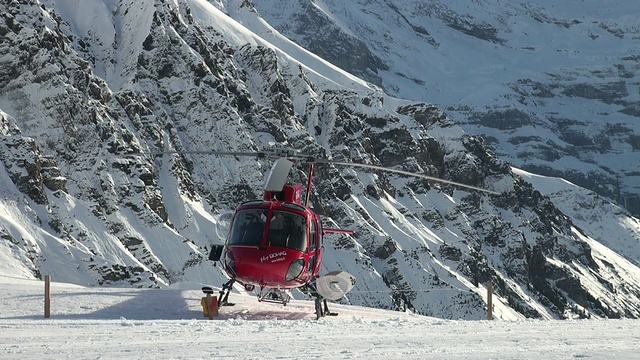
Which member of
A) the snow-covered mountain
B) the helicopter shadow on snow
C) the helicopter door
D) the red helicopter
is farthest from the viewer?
the snow-covered mountain

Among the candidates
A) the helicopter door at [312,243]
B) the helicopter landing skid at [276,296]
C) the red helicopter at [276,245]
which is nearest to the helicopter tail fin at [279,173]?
the red helicopter at [276,245]

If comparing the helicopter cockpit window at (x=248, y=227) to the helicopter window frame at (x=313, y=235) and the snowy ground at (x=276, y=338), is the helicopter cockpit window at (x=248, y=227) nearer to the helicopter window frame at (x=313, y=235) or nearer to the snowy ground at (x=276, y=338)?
the helicopter window frame at (x=313, y=235)

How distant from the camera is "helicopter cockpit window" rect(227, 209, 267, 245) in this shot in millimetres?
27000

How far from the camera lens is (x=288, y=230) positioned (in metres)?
27.4

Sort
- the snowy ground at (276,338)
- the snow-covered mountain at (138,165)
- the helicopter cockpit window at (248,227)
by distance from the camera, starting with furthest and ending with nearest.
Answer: the snow-covered mountain at (138,165), the helicopter cockpit window at (248,227), the snowy ground at (276,338)

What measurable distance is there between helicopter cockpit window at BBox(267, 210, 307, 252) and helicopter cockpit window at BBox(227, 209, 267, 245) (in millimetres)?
281

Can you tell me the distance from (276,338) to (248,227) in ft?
31.4

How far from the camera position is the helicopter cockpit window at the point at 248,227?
27000 millimetres

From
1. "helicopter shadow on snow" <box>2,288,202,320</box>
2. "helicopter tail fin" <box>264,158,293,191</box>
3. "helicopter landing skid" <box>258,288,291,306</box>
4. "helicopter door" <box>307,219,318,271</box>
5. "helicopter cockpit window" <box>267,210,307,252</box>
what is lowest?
"helicopter landing skid" <box>258,288,291,306</box>

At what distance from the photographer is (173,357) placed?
14578mm

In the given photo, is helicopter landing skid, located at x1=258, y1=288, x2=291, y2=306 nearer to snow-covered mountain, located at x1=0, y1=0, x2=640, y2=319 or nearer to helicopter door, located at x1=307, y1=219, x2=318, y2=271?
helicopter door, located at x1=307, y1=219, x2=318, y2=271

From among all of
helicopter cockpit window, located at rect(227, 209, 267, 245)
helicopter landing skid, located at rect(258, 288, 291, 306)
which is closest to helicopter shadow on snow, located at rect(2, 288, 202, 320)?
helicopter landing skid, located at rect(258, 288, 291, 306)

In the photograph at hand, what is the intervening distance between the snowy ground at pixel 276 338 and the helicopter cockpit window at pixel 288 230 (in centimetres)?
264

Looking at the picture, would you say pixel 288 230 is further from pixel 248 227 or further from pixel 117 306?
pixel 117 306
